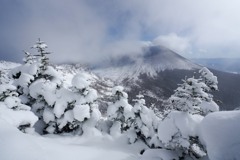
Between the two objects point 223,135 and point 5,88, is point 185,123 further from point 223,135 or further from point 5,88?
point 5,88

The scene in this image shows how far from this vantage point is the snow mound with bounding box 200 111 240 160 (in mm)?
8430

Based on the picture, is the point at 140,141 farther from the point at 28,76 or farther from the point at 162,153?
the point at 28,76

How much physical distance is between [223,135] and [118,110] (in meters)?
13.7

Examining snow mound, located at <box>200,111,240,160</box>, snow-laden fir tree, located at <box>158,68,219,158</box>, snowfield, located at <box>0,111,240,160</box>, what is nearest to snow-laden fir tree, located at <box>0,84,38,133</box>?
snowfield, located at <box>0,111,240,160</box>

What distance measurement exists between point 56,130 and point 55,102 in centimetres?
319

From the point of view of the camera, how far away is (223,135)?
8.83m

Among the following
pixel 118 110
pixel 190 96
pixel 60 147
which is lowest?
pixel 60 147

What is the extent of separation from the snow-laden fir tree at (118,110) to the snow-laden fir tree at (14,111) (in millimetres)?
7167

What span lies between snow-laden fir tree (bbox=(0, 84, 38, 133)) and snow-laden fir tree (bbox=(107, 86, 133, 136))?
717 cm

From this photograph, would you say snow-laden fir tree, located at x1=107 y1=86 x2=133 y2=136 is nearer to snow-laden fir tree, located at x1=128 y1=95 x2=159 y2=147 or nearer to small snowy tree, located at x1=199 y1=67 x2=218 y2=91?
snow-laden fir tree, located at x1=128 y1=95 x2=159 y2=147

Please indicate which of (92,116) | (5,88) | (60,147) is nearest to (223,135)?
(60,147)

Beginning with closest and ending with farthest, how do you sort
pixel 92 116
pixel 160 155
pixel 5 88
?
1. pixel 160 155
2. pixel 5 88
3. pixel 92 116

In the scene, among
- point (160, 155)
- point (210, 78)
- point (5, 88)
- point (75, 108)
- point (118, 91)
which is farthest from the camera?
point (118, 91)

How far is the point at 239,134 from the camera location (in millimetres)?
8477
